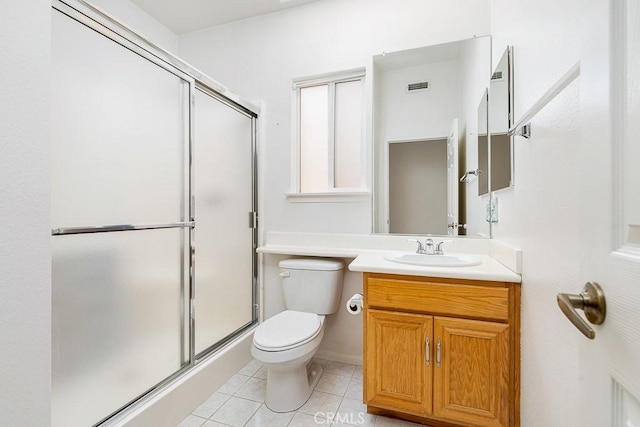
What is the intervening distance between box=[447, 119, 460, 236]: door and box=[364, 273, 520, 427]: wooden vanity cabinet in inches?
24.1

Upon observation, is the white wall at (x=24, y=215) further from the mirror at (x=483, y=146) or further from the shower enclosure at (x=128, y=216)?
→ the mirror at (x=483, y=146)

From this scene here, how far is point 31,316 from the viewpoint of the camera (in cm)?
74

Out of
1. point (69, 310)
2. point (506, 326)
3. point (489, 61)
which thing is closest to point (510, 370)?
point (506, 326)

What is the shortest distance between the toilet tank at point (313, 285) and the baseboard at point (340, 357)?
0.38m

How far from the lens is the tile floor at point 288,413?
1.44 meters

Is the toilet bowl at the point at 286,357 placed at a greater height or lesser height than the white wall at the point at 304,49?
lesser

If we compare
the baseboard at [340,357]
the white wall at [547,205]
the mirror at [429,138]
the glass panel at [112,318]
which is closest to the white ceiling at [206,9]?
the mirror at [429,138]

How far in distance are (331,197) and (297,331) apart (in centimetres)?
93

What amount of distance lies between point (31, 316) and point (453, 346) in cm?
151

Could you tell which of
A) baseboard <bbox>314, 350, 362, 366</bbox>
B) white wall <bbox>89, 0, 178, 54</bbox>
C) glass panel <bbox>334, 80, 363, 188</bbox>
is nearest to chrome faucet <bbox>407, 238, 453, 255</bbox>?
glass panel <bbox>334, 80, 363, 188</bbox>

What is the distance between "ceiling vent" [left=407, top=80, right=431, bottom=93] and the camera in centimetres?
185

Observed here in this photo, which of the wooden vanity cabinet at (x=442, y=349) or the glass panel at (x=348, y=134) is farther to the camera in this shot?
the glass panel at (x=348, y=134)

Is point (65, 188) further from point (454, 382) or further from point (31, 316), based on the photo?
point (454, 382)

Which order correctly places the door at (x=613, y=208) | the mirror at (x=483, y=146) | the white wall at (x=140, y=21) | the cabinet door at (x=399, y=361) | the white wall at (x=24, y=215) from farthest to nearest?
the white wall at (x=140, y=21) < the mirror at (x=483, y=146) < the cabinet door at (x=399, y=361) < the white wall at (x=24, y=215) < the door at (x=613, y=208)
